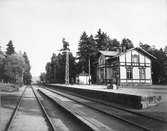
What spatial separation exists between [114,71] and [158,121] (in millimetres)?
35253

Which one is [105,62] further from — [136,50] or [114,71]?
[136,50]

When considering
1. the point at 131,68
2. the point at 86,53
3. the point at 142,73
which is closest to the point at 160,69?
the point at 142,73

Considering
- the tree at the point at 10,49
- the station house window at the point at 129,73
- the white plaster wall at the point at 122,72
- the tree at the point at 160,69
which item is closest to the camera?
the white plaster wall at the point at 122,72

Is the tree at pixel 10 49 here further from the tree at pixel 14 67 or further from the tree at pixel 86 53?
the tree at pixel 86 53

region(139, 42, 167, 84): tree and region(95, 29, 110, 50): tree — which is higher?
region(95, 29, 110, 50): tree

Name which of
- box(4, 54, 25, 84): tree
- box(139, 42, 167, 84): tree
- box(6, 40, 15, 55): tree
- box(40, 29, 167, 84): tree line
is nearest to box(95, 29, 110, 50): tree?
box(40, 29, 167, 84): tree line

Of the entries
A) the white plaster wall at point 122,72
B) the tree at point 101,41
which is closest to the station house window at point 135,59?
the white plaster wall at point 122,72

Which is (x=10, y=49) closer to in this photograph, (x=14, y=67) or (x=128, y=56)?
(x=14, y=67)

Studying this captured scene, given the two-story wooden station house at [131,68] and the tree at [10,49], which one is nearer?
the two-story wooden station house at [131,68]

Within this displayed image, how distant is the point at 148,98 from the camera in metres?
13.5

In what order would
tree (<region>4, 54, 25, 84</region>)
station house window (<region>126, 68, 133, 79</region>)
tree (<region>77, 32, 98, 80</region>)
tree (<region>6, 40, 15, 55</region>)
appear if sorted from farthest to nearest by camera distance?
tree (<region>6, 40, 15, 55</region>), tree (<region>4, 54, 25, 84</region>), tree (<region>77, 32, 98, 80</region>), station house window (<region>126, 68, 133, 79</region>)

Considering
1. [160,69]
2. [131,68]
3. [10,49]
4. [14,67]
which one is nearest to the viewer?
[131,68]

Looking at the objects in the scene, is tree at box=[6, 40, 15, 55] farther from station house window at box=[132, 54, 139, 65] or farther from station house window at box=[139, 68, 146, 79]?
station house window at box=[139, 68, 146, 79]

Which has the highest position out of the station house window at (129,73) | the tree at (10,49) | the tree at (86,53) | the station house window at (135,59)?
the tree at (10,49)
